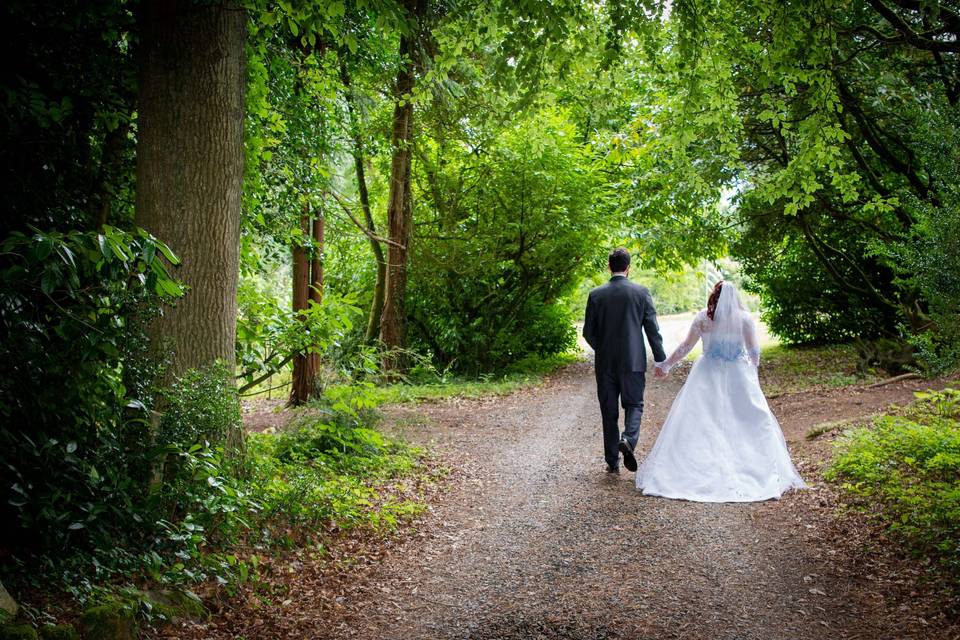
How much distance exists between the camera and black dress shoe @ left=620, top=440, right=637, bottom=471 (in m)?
7.45

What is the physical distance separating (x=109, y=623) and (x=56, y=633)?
9.4 inches

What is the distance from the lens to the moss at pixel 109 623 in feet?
10.9

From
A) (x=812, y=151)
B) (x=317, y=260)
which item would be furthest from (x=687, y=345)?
(x=317, y=260)

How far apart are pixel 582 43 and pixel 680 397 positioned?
376 cm

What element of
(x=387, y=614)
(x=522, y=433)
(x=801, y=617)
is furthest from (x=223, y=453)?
(x=522, y=433)

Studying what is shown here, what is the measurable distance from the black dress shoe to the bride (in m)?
0.17

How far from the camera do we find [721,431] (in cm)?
730

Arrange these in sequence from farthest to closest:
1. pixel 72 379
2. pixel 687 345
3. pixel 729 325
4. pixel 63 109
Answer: pixel 687 345
pixel 729 325
pixel 63 109
pixel 72 379

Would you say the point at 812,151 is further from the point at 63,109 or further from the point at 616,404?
the point at 63,109

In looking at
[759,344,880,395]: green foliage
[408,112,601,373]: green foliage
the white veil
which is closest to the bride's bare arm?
the white veil

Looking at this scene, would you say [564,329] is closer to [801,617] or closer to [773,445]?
[773,445]

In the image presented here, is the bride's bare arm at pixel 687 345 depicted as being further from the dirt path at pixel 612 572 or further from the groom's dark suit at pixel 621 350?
the dirt path at pixel 612 572

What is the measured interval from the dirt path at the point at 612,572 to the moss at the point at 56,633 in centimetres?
150

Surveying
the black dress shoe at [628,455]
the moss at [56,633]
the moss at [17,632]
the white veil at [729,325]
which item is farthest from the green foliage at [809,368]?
the moss at [17,632]
